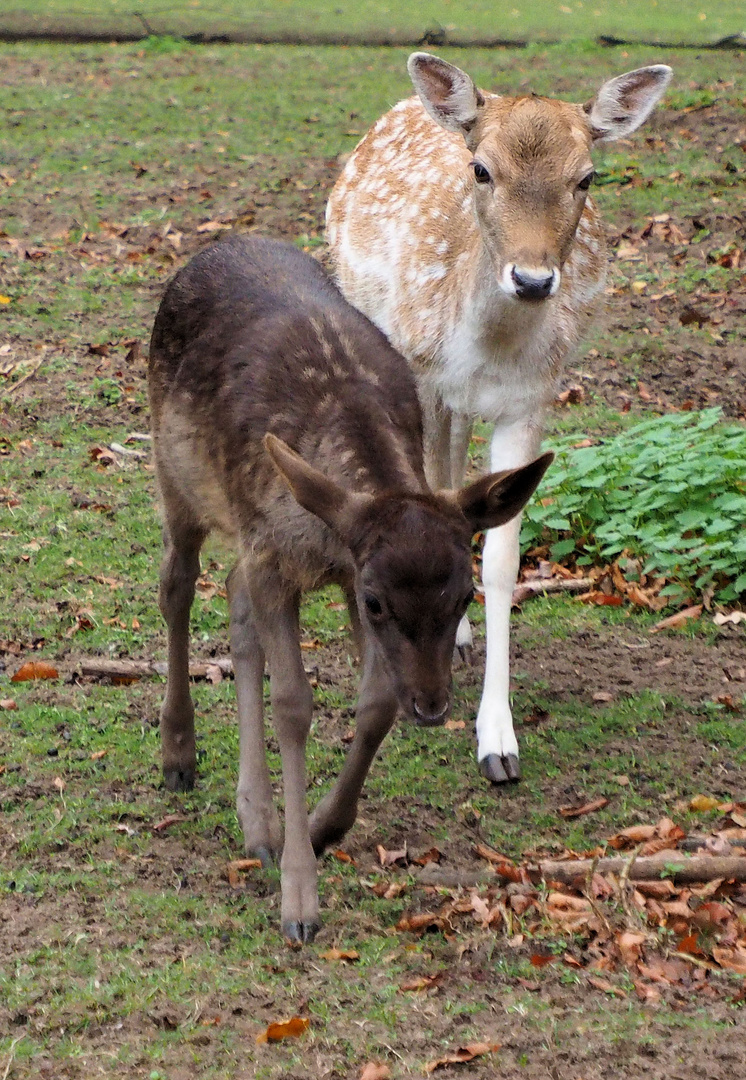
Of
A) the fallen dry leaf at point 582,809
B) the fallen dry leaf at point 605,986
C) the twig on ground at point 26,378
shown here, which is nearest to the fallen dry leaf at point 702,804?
the fallen dry leaf at point 582,809

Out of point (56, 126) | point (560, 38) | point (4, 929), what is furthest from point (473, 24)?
point (4, 929)

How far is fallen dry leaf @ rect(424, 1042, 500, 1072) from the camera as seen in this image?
3488mm

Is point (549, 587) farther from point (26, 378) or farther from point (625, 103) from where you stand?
point (26, 378)

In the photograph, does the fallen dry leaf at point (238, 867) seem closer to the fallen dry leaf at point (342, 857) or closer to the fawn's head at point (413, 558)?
the fallen dry leaf at point (342, 857)

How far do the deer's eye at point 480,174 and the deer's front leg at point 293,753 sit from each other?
216cm

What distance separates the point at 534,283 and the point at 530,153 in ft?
2.21

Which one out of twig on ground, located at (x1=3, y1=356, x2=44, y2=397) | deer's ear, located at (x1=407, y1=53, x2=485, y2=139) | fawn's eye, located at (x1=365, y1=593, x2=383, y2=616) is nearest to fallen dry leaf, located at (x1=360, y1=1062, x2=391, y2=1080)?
fawn's eye, located at (x1=365, y1=593, x2=383, y2=616)

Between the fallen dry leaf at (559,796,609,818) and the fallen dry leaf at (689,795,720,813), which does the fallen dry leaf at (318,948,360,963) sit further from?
the fallen dry leaf at (689,795,720,813)

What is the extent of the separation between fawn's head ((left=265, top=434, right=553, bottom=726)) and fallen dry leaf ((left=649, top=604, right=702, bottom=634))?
285cm

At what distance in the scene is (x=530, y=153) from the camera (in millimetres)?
5738

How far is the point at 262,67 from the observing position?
695 inches

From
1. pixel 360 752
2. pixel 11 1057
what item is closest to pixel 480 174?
pixel 360 752

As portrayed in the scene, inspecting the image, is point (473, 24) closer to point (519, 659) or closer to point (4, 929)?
point (519, 659)

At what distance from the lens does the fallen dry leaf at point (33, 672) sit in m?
6.22
